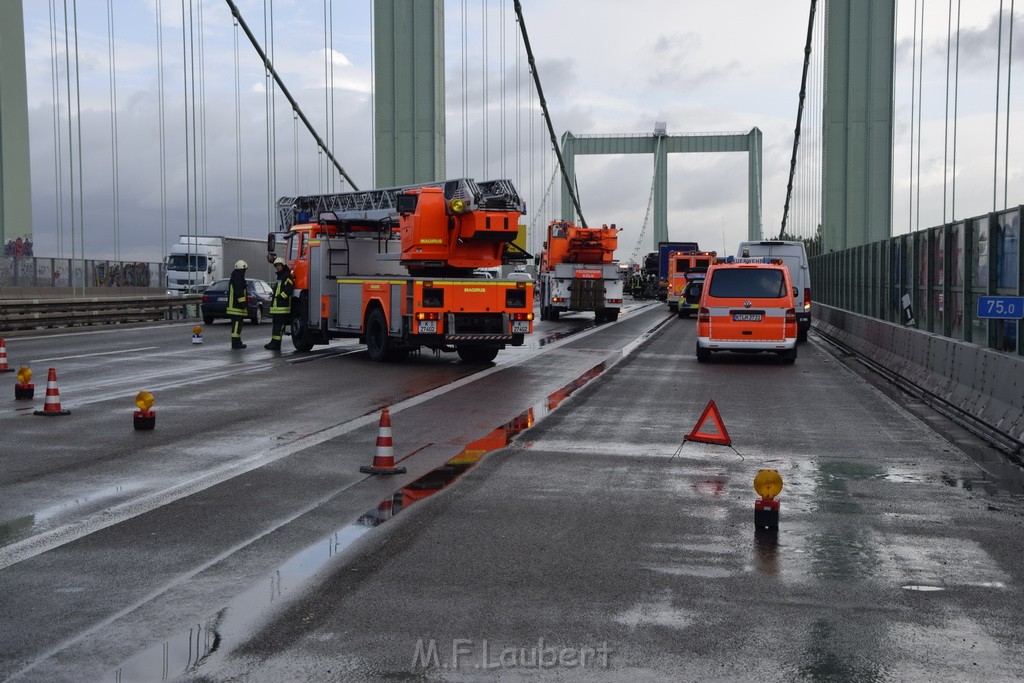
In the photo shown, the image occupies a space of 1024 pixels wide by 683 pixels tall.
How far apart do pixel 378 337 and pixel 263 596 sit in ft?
58.0

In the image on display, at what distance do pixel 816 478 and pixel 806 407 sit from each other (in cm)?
596

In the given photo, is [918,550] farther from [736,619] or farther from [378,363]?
[378,363]

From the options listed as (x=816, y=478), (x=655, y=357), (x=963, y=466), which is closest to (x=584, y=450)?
(x=816, y=478)

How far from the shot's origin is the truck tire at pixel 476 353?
23.7 meters

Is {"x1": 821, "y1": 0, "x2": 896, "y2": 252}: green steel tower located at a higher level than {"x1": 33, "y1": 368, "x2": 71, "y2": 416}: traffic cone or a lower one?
higher

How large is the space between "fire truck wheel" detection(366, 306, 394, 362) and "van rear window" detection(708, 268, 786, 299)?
608cm

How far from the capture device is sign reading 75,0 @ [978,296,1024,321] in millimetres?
12219

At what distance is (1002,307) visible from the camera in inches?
489

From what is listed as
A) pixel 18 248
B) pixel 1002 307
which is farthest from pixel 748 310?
pixel 18 248

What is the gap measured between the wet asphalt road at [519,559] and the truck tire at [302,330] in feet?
40.1

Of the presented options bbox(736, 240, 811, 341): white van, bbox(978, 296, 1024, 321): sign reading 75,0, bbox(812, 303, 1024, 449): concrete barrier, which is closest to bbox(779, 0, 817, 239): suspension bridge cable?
bbox(736, 240, 811, 341): white van

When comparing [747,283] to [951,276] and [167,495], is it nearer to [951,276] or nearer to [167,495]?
[951,276]

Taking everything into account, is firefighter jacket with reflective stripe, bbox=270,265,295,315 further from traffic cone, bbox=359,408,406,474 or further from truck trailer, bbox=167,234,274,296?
truck trailer, bbox=167,234,274,296

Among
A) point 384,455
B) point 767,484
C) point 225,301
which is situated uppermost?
point 225,301
